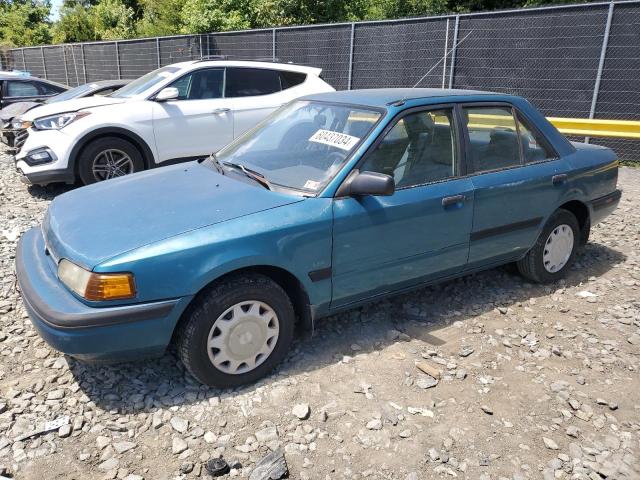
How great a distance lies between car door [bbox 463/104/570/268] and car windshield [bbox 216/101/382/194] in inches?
34.9

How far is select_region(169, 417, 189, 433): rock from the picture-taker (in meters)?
2.77

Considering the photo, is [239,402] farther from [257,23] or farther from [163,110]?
[257,23]

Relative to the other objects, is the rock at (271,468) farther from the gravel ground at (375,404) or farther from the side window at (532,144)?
the side window at (532,144)

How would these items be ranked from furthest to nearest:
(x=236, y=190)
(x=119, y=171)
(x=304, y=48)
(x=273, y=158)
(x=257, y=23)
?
(x=257, y=23) < (x=304, y=48) < (x=119, y=171) < (x=273, y=158) < (x=236, y=190)

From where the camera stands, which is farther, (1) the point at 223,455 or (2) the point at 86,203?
(2) the point at 86,203

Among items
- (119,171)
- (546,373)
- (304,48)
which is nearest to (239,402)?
(546,373)

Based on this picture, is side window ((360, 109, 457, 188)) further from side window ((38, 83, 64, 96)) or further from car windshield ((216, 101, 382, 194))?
side window ((38, 83, 64, 96))

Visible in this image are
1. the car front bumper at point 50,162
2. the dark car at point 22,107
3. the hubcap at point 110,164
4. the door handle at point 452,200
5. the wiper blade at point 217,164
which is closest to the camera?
the door handle at point 452,200

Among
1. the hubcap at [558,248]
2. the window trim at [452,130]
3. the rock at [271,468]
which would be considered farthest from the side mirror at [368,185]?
the hubcap at [558,248]

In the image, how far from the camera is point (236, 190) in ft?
10.7

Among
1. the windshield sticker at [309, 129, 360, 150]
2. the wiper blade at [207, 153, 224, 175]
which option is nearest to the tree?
the wiper blade at [207, 153, 224, 175]

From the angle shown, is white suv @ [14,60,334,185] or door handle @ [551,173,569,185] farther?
white suv @ [14,60,334,185]

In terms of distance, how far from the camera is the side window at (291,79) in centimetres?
776

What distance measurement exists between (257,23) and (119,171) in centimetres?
1426
